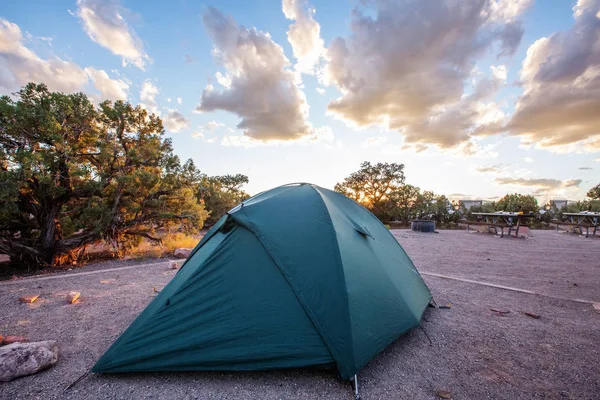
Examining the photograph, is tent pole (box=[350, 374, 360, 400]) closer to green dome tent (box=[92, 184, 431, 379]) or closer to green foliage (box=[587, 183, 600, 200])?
green dome tent (box=[92, 184, 431, 379])

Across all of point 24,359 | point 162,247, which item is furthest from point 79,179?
point 24,359

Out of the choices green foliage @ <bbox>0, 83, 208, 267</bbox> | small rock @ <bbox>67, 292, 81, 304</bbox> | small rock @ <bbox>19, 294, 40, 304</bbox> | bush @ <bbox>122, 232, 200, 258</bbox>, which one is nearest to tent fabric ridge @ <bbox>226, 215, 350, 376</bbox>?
small rock @ <bbox>67, 292, 81, 304</bbox>

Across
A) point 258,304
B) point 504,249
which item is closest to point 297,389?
point 258,304

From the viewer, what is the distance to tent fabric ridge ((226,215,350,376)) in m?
2.72

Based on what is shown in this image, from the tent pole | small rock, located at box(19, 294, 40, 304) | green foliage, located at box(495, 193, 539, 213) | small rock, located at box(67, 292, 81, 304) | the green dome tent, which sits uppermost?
green foliage, located at box(495, 193, 539, 213)

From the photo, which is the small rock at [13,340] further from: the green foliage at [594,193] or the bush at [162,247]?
the green foliage at [594,193]

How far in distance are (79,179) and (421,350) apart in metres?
10.8

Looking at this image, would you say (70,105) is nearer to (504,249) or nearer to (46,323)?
(46,323)

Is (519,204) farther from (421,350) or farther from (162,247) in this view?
(162,247)

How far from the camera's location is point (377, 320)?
313cm

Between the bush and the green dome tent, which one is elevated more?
the green dome tent

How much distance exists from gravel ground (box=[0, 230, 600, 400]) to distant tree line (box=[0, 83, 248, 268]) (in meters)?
2.97

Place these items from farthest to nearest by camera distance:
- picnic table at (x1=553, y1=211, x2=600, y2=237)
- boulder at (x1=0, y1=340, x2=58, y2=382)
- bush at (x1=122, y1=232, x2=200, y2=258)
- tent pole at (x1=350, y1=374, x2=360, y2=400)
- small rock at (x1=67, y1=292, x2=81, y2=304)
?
picnic table at (x1=553, y1=211, x2=600, y2=237), bush at (x1=122, y1=232, x2=200, y2=258), small rock at (x1=67, y1=292, x2=81, y2=304), boulder at (x1=0, y1=340, x2=58, y2=382), tent pole at (x1=350, y1=374, x2=360, y2=400)

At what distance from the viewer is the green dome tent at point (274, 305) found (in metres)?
2.75
